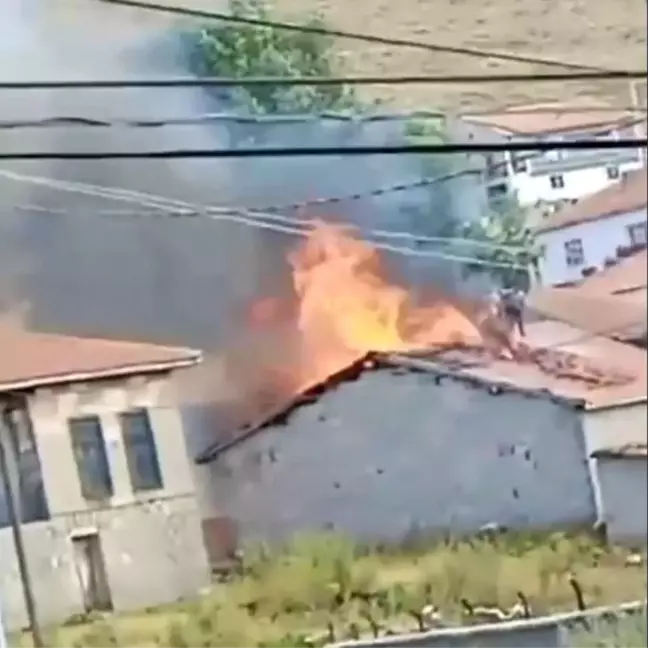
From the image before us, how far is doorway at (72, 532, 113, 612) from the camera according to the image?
4.44 ft

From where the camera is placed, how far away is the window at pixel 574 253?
141 cm

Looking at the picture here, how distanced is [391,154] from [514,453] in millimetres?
331

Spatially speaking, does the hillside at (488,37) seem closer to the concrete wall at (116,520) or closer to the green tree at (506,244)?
the green tree at (506,244)

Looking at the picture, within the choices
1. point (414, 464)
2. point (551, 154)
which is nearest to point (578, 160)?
point (551, 154)

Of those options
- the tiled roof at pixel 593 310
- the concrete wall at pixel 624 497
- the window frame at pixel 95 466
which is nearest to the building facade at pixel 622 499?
the concrete wall at pixel 624 497

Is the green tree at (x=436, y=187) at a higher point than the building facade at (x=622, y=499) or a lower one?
higher

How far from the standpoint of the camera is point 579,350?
1.39 metres

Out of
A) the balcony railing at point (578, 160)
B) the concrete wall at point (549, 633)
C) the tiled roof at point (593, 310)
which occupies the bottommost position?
the concrete wall at point (549, 633)

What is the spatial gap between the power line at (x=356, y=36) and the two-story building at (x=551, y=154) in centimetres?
5

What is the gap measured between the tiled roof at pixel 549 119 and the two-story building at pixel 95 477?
0.40 metres

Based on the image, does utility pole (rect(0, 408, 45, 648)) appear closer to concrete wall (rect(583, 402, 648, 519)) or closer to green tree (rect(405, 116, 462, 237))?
green tree (rect(405, 116, 462, 237))

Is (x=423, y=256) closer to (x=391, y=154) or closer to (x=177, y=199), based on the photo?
(x=391, y=154)

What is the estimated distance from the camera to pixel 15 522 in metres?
1.38

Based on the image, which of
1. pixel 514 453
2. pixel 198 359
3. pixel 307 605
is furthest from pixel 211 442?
pixel 514 453
